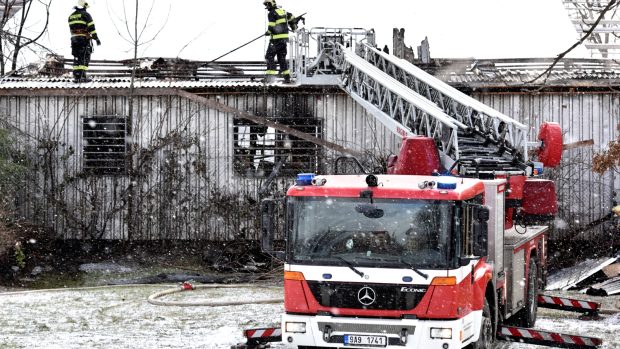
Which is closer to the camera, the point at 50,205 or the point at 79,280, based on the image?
the point at 79,280

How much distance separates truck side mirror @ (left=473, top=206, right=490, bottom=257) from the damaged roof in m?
13.8

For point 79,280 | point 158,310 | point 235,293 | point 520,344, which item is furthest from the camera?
point 79,280

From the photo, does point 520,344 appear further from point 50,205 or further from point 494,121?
point 50,205

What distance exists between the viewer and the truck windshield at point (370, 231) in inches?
392

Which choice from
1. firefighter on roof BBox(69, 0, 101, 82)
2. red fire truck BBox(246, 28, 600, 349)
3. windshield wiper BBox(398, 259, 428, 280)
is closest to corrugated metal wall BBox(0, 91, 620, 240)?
firefighter on roof BBox(69, 0, 101, 82)

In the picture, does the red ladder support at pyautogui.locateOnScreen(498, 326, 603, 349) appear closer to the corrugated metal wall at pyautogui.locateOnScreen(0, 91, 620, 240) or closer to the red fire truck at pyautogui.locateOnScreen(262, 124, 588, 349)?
the red fire truck at pyautogui.locateOnScreen(262, 124, 588, 349)

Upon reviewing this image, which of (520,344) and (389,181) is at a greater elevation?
(389,181)

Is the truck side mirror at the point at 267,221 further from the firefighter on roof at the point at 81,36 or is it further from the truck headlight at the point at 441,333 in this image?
the firefighter on roof at the point at 81,36

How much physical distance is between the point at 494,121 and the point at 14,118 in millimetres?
12344

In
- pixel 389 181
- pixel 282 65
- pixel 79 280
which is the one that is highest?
pixel 282 65

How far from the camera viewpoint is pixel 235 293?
18.5 metres

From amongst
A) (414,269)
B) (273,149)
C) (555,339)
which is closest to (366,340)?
(414,269)

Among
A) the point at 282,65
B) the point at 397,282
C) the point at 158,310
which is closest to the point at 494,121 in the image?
the point at 158,310

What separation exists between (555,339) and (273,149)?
42.0ft
